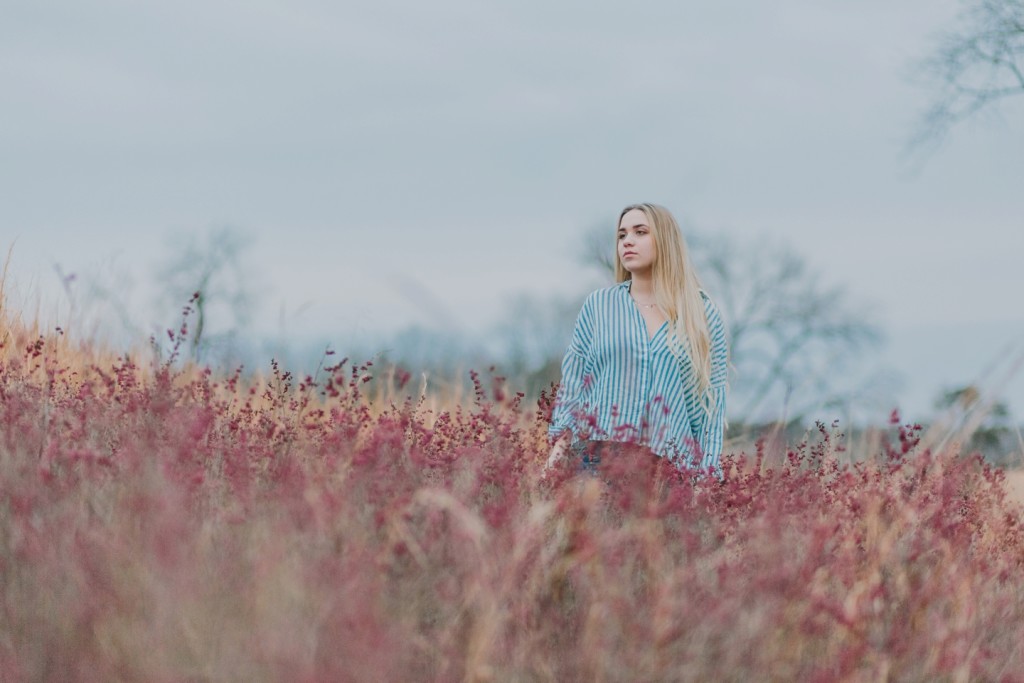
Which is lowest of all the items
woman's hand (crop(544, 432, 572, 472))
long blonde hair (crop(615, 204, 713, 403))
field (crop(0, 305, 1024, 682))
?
field (crop(0, 305, 1024, 682))

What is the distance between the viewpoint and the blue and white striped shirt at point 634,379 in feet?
16.9

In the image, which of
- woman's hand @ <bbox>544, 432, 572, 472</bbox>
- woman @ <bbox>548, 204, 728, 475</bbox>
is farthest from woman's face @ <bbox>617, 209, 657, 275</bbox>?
woman's hand @ <bbox>544, 432, 572, 472</bbox>

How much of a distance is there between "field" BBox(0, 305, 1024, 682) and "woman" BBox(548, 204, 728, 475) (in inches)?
29.1

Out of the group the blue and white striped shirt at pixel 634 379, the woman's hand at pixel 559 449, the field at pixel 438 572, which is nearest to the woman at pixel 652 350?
the blue and white striped shirt at pixel 634 379

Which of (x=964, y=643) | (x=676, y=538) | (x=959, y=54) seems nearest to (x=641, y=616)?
(x=676, y=538)

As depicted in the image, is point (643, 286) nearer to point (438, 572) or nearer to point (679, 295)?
point (679, 295)

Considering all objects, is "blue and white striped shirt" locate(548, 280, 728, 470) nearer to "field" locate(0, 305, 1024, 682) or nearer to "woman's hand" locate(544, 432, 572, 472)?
"woman's hand" locate(544, 432, 572, 472)

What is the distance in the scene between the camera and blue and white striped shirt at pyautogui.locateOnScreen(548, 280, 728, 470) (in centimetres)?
516

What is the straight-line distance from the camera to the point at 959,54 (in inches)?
742

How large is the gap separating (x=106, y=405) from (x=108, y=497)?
1477 mm

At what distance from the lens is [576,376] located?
551cm

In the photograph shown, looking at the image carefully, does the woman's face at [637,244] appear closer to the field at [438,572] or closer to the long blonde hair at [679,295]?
the long blonde hair at [679,295]

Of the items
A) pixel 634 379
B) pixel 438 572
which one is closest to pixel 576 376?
pixel 634 379

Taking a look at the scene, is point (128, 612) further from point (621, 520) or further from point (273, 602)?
point (621, 520)
